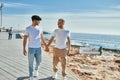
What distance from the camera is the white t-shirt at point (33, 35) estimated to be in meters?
8.98

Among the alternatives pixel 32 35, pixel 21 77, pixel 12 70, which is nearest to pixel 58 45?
pixel 32 35

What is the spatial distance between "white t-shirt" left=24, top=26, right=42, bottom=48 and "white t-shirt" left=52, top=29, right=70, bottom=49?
55cm

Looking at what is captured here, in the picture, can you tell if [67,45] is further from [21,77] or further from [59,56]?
[21,77]

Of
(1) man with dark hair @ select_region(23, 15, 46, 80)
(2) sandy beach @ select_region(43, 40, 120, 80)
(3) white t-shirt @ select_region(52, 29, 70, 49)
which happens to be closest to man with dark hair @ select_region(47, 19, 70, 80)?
(3) white t-shirt @ select_region(52, 29, 70, 49)

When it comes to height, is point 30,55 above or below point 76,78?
above

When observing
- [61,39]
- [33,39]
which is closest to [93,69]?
[61,39]

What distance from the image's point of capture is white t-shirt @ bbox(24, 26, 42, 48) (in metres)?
8.98

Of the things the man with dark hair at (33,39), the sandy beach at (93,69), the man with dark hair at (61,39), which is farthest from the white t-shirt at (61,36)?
the sandy beach at (93,69)

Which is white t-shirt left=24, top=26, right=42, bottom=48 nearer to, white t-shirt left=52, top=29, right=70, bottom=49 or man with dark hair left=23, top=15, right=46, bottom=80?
man with dark hair left=23, top=15, right=46, bottom=80

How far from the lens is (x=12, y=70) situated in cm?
1127

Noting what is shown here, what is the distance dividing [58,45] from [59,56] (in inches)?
13.9

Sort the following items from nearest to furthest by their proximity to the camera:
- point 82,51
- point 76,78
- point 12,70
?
point 76,78 → point 12,70 → point 82,51

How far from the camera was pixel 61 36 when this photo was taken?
9312 millimetres

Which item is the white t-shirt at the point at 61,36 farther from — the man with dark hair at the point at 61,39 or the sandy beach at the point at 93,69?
the sandy beach at the point at 93,69
